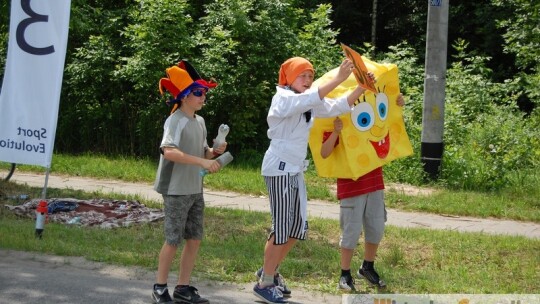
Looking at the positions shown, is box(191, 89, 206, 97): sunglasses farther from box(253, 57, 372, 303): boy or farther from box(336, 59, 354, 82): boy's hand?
box(336, 59, 354, 82): boy's hand

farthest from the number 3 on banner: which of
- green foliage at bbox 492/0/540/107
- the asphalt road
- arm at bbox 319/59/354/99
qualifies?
green foliage at bbox 492/0/540/107

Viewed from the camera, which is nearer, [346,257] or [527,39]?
[346,257]

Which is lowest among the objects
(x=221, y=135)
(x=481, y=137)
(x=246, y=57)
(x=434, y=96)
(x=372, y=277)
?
(x=372, y=277)

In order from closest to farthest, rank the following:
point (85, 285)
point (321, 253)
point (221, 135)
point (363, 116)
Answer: point (221, 135) → point (85, 285) → point (363, 116) → point (321, 253)

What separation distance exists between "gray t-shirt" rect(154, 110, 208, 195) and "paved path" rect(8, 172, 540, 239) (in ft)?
15.1

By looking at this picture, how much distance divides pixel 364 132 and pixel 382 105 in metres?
0.31

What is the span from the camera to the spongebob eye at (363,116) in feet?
23.3

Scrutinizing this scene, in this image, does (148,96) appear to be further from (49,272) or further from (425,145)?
(49,272)

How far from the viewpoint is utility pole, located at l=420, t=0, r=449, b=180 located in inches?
511

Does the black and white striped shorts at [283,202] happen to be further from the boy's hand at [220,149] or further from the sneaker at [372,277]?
the sneaker at [372,277]

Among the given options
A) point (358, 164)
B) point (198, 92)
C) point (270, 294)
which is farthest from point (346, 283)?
point (198, 92)

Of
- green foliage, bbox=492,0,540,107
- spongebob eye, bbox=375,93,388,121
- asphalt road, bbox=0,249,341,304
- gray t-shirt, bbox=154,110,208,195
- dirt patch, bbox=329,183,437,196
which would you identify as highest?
green foliage, bbox=492,0,540,107

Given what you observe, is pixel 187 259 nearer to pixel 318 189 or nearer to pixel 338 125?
pixel 338 125

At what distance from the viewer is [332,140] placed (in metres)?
7.00
